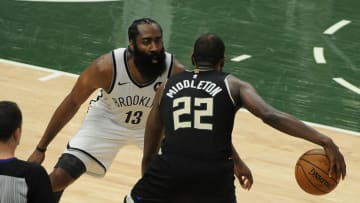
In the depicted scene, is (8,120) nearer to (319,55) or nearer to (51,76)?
(51,76)

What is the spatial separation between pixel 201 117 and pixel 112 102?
172 centimetres

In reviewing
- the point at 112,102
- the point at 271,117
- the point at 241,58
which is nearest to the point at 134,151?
the point at 112,102

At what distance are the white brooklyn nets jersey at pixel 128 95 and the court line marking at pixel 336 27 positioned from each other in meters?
6.45

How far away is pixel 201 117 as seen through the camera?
224 inches

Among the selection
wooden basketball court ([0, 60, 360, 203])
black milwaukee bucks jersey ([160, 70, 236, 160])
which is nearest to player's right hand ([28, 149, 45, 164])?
wooden basketball court ([0, 60, 360, 203])

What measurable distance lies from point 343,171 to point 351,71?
21.2 ft

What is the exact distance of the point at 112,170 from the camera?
29.5ft

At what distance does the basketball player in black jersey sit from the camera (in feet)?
18.7

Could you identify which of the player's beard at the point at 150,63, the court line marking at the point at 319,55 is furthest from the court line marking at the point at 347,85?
the player's beard at the point at 150,63

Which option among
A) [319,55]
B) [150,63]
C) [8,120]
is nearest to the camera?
[8,120]

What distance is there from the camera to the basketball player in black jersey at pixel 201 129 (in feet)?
18.7

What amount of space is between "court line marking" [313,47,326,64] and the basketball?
6.04 metres

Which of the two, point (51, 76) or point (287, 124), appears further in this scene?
point (51, 76)

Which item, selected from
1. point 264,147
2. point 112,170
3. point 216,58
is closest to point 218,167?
point 216,58
